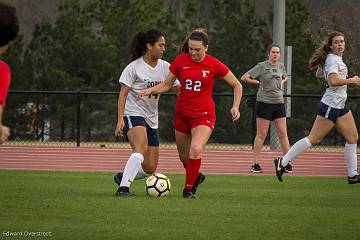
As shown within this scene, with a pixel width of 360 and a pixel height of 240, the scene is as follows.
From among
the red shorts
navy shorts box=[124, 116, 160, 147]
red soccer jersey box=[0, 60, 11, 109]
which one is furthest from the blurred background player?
red soccer jersey box=[0, 60, 11, 109]

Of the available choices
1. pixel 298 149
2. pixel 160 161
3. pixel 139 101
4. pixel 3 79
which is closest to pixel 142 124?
pixel 139 101

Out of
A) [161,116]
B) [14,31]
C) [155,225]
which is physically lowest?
[161,116]

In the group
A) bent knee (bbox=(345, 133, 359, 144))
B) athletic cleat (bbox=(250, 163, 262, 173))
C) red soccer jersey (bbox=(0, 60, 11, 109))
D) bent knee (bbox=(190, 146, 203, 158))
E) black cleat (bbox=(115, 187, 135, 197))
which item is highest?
red soccer jersey (bbox=(0, 60, 11, 109))

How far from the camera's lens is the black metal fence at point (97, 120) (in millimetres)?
33031

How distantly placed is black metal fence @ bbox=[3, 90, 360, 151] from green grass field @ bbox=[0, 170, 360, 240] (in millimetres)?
16521

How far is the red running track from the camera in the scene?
20.6 meters

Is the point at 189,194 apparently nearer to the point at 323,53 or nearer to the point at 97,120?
the point at 323,53

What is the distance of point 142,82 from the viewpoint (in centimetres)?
1365

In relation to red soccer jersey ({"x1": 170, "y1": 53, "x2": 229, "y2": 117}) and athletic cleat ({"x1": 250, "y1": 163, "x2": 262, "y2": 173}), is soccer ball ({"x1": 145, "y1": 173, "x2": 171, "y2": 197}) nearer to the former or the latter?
red soccer jersey ({"x1": 170, "y1": 53, "x2": 229, "y2": 117})

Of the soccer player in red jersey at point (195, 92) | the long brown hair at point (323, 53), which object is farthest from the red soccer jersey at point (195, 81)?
the long brown hair at point (323, 53)

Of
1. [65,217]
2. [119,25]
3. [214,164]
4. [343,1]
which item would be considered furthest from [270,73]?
[343,1]

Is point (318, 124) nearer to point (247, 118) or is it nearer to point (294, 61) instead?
point (247, 118)

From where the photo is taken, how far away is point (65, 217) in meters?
10.6

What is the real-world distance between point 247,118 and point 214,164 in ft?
36.1
